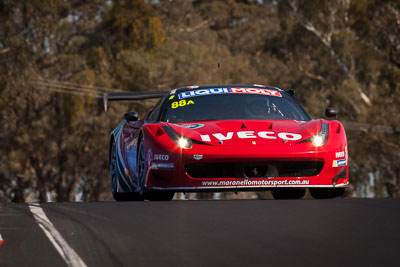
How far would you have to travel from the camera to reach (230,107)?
10016mm

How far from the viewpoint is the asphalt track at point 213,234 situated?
499 cm

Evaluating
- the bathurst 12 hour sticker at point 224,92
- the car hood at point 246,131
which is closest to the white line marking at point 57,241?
the car hood at point 246,131

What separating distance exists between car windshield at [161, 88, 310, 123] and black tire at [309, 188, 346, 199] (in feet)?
2.78

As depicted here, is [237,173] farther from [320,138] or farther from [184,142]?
[320,138]

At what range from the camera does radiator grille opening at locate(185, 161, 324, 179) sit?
8758 mm

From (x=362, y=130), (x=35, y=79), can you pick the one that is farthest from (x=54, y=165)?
(x=362, y=130)

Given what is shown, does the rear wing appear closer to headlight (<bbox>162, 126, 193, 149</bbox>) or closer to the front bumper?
headlight (<bbox>162, 126, 193, 149</bbox>)

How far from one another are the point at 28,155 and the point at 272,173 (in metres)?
32.6

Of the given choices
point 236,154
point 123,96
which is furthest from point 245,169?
point 123,96

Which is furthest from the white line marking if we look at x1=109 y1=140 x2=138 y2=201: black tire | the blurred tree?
the blurred tree

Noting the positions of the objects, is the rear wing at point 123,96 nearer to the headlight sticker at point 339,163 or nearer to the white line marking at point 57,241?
the headlight sticker at point 339,163

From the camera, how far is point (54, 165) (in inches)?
1608

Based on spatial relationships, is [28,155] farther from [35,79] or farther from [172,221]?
[172,221]

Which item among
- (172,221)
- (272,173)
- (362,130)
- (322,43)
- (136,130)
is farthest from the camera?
(322,43)
